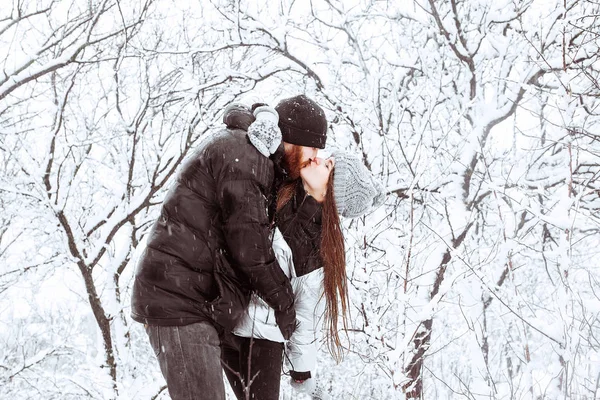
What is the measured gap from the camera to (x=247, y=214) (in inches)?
66.4

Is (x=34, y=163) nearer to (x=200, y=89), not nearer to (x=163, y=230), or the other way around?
(x=200, y=89)

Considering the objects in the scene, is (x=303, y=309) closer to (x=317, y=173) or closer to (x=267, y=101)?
(x=317, y=173)

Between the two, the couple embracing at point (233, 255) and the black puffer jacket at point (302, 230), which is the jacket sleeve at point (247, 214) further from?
the black puffer jacket at point (302, 230)

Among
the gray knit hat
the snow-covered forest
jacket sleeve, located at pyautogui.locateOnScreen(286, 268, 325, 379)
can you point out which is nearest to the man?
jacket sleeve, located at pyautogui.locateOnScreen(286, 268, 325, 379)

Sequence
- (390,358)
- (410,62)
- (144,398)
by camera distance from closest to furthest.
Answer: (390,358), (144,398), (410,62)

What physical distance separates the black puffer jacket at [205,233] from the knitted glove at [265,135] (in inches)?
0.9

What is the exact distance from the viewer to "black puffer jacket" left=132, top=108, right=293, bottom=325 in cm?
170

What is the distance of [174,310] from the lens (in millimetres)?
1703

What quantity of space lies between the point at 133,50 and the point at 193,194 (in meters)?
5.65

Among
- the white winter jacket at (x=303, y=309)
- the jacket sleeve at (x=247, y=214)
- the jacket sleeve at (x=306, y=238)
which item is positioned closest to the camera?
the jacket sleeve at (x=247, y=214)

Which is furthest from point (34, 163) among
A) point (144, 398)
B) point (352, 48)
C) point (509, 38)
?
point (509, 38)

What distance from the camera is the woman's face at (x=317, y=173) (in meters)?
2.06

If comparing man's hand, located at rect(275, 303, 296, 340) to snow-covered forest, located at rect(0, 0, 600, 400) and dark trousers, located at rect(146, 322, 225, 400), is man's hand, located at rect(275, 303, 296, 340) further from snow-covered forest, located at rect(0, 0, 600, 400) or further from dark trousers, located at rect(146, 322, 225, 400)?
snow-covered forest, located at rect(0, 0, 600, 400)

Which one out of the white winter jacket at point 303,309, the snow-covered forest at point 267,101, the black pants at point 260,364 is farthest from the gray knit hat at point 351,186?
the snow-covered forest at point 267,101
